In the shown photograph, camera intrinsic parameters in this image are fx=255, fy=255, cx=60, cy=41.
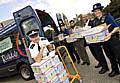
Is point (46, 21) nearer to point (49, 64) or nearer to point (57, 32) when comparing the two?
point (57, 32)

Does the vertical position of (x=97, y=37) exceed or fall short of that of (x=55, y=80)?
it exceeds it

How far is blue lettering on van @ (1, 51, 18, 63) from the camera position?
934 cm

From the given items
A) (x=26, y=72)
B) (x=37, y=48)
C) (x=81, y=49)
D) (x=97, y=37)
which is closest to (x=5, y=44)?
(x=26, y=72)

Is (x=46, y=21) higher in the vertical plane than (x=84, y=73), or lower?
higher

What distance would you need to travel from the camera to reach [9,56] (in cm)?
952

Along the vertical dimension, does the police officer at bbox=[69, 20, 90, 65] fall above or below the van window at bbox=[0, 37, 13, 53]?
below

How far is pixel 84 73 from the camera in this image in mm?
8164

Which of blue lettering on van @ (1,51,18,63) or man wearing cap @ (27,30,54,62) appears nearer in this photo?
man wearing cap @ (27,30,54,62)

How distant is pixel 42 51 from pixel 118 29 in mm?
1908

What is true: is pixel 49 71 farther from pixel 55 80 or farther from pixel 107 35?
pixel 107 35

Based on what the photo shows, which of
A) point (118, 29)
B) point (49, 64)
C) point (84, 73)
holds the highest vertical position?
point (118, 29)

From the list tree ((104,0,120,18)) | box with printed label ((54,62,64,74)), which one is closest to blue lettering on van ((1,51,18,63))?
box with printed label ((54,62,64,74))

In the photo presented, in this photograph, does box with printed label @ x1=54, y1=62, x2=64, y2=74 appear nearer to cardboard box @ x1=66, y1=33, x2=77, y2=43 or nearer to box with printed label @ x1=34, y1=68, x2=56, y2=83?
box with printed label @ x1=34, y1=68, x2=56, y2=83

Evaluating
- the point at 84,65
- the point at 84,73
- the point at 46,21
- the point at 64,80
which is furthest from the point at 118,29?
the point at 46,21
